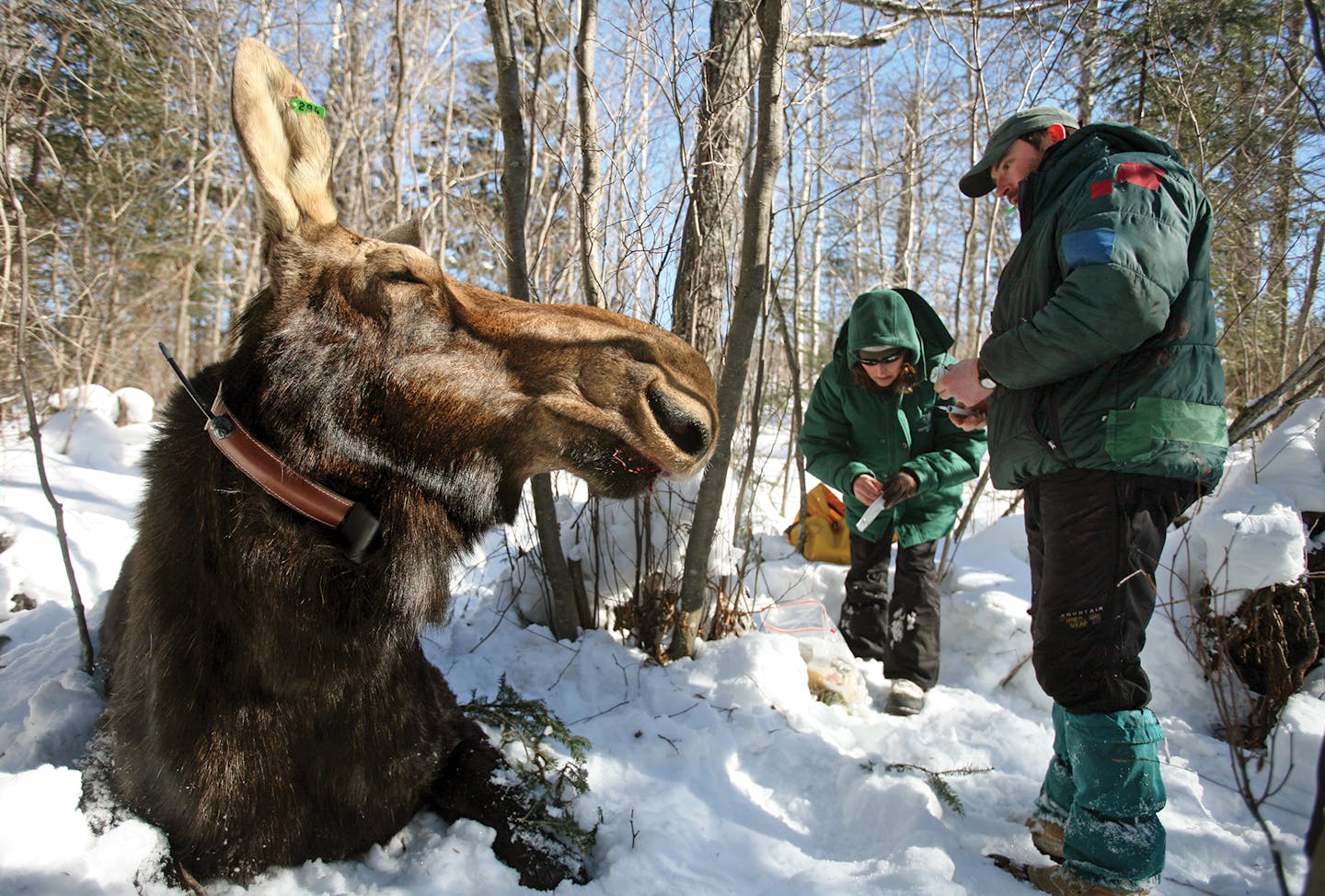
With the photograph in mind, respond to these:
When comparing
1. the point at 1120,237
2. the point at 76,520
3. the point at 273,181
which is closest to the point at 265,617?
the point at 273,181

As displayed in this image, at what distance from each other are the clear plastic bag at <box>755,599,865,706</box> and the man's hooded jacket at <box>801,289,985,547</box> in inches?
23.0

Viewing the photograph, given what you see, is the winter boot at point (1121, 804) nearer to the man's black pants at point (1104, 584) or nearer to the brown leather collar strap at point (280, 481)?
the man's black pants at point (1104, 584)

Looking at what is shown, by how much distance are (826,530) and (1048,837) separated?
2.86 meters

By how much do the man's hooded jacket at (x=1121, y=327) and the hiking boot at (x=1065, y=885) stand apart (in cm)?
128

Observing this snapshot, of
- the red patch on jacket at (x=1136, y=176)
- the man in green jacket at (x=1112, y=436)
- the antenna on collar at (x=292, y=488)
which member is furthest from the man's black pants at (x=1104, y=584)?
the antenna on collar at (x=292, y=488)

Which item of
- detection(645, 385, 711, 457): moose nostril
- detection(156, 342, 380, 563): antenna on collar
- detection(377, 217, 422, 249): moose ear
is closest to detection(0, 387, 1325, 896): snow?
detection(156, 342, 380, 563): antenna on collar

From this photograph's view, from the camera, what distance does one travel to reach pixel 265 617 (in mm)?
1863

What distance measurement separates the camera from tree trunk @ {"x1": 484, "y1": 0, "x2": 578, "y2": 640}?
339 centimetres

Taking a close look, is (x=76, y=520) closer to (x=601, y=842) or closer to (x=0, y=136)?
(x=0, y=136)

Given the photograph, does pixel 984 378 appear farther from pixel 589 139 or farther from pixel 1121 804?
pixel 589 139

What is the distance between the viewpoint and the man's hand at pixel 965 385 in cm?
264

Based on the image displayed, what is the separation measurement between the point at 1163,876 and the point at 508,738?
2.38m

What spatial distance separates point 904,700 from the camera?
3.67 metres

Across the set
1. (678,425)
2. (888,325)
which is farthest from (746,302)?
(678,425)
